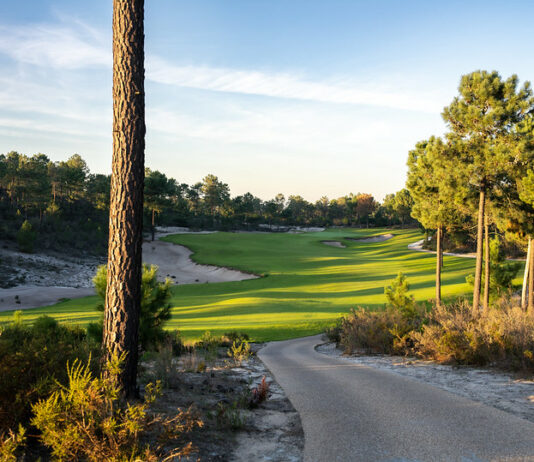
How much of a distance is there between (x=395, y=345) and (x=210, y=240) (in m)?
65.3

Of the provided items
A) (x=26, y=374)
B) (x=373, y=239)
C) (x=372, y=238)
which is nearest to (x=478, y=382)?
(x=26, y=374)

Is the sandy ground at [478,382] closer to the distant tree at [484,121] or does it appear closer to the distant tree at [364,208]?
the distant tree at [484,121]

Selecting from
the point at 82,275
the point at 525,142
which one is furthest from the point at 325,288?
the point at 82,275

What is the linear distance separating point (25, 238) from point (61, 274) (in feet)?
28.1

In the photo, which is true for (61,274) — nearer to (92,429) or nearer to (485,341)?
(485,341)

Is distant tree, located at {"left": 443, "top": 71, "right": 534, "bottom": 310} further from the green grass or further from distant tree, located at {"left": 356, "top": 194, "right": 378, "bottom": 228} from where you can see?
distant tree, located at {"left": 356, "top": 194, "right": 378, "bottom": 228}

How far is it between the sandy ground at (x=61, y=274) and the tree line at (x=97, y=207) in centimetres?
786

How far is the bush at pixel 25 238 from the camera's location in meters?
51.2

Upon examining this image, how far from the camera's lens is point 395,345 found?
1259cm

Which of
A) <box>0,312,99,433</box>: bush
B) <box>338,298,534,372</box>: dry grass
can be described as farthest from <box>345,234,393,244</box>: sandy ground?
<box>0,312,99,433</box>: bush

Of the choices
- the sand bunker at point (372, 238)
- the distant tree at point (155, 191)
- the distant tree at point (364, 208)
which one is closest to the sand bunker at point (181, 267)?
the distant tree at point (155, 191)

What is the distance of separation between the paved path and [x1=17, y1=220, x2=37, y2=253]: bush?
2117 inches

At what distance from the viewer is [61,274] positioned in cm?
4766

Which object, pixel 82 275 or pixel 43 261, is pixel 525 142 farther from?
pixel 43 261
